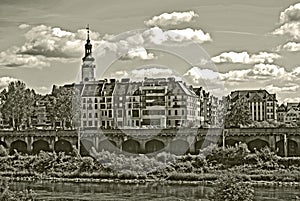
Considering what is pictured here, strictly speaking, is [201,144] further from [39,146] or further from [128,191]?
[39,146]

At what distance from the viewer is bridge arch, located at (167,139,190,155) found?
8866cm

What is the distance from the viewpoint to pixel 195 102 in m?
135

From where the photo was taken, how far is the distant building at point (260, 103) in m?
173

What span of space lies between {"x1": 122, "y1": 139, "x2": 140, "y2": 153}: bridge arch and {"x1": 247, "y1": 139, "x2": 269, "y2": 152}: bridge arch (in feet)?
51.2

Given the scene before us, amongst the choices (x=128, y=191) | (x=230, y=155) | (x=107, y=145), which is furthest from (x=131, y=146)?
(x=128, y=191)

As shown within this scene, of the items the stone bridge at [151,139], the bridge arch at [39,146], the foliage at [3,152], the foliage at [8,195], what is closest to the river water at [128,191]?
the foliage at [8,195]

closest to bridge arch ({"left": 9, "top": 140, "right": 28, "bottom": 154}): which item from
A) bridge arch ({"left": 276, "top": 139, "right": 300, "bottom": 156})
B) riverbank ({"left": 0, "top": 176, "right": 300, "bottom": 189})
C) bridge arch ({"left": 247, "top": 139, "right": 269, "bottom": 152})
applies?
riverbank ({"left": 0, "top": 176, "right": 300, "bottom": 189})

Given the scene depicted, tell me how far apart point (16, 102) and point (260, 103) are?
253 ft

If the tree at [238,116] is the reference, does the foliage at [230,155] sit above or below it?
below

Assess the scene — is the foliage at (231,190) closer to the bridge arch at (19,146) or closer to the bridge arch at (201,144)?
the bridge arch at (201,144)

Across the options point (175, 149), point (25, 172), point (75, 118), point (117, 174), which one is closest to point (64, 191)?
point (117, 174)

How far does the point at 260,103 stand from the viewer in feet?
572

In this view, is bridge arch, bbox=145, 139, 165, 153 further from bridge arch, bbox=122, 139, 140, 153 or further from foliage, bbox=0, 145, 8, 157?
foliage, bbox=0, 145, 8, 157

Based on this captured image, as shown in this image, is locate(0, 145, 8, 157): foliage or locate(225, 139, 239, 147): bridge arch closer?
locate(225, 139, 239, 147): bridge arch
